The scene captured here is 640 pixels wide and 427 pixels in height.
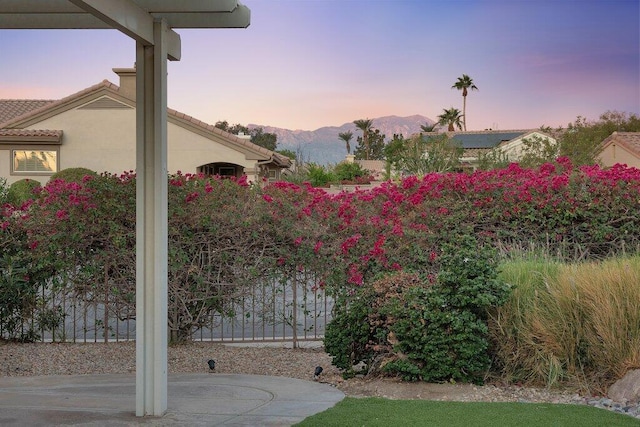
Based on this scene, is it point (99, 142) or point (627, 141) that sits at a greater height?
point (627, 141)

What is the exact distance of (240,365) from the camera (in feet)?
28.5

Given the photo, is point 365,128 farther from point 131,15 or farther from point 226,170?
point 131,15

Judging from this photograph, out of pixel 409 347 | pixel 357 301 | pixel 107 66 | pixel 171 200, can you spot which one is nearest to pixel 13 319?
pixel 171 200

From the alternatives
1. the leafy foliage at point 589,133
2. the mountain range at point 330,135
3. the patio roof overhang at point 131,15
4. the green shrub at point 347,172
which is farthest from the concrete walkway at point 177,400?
the mountain range at point 330,135

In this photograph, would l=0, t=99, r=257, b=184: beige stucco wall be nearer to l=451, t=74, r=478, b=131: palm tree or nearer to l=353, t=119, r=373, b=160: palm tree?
l=451, t=74, r=478, b=131: palm tree

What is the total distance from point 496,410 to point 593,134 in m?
48.1

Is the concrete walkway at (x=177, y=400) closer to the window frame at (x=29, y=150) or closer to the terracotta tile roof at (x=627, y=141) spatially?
the window frame at (x=29, y=150)

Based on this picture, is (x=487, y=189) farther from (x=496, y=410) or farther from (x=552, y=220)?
(x=496, y=410)

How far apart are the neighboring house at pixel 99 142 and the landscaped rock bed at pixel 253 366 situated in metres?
23.4

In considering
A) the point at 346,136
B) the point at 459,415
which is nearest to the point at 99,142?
the point at 459,415

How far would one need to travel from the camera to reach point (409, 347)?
7238mm

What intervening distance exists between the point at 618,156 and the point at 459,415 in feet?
140

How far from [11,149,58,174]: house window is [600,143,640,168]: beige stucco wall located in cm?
2842

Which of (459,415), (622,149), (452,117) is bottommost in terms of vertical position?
(459,415)
